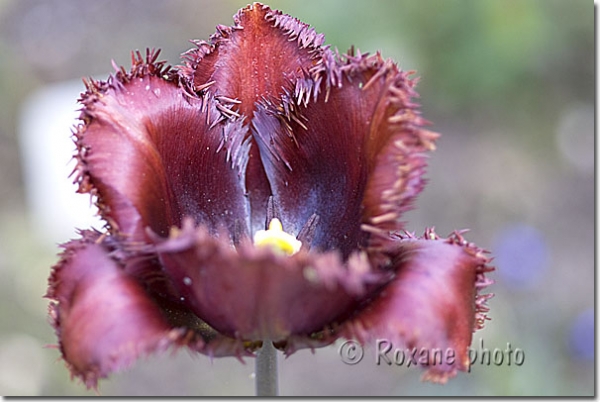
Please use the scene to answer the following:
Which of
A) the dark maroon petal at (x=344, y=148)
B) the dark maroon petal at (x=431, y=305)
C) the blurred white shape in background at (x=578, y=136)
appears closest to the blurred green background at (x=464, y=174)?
the blurred white shape in background at (x=578, y=136)

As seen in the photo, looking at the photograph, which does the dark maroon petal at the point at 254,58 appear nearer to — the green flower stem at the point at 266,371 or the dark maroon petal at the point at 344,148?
the dark maroon petal at the point at 344,148

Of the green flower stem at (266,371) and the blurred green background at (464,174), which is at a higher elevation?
the blurred green background at (464,174)

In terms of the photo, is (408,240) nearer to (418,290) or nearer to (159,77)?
(418,290)

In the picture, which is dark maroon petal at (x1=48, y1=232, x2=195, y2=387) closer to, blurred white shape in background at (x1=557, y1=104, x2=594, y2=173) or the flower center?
the flower center

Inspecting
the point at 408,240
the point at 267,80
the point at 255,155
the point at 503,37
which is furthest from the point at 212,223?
the point at 503,37

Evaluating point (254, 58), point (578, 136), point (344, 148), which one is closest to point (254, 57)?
point (254, 58)

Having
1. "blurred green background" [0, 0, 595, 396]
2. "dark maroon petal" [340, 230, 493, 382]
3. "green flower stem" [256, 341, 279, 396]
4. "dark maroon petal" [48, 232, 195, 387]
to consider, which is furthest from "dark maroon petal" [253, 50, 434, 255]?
"blurred green background" [0, 0, 595, 396]

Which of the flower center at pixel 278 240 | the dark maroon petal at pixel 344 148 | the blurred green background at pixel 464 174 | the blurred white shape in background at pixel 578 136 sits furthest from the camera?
the blurred white shape in background at pixel 578 136
